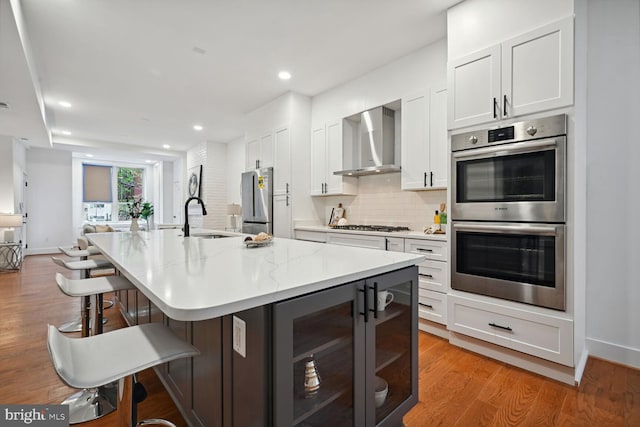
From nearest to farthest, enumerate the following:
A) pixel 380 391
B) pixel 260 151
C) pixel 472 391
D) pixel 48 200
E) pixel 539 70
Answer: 1. pixel 380 391
2. pixel 472 391
3. pixel 539 70
4. pixel 260 151
5. pixel 48 200

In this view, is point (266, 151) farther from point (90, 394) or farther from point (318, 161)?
point (90, 394)

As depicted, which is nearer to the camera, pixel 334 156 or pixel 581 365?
pixel 581 365

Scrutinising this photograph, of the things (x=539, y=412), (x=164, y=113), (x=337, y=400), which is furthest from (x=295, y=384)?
(x=164, y=113)

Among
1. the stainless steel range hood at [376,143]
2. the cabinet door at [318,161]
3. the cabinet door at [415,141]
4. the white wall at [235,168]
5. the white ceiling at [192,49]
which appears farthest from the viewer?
the white wall at [235,168]

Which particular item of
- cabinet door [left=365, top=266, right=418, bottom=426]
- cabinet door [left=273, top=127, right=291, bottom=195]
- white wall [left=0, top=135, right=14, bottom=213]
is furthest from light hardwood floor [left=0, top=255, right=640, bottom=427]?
white wall [left=0, top=135, right=14, bottom=213]

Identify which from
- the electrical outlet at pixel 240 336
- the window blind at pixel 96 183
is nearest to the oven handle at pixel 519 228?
the electrical outlet at pixel 240 336

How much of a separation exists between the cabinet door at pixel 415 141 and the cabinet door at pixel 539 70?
0.93 m

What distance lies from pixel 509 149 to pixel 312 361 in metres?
1.99

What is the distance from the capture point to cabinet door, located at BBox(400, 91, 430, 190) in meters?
3.06

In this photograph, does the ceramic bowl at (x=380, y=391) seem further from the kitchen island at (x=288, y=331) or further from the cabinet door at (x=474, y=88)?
the cabinet door at (x=474, y=88)

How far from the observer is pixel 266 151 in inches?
188

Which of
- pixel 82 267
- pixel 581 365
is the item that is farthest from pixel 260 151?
pixel 581 365

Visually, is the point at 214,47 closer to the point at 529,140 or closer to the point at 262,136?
the point at 262,136

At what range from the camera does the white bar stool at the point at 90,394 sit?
1644 mm
